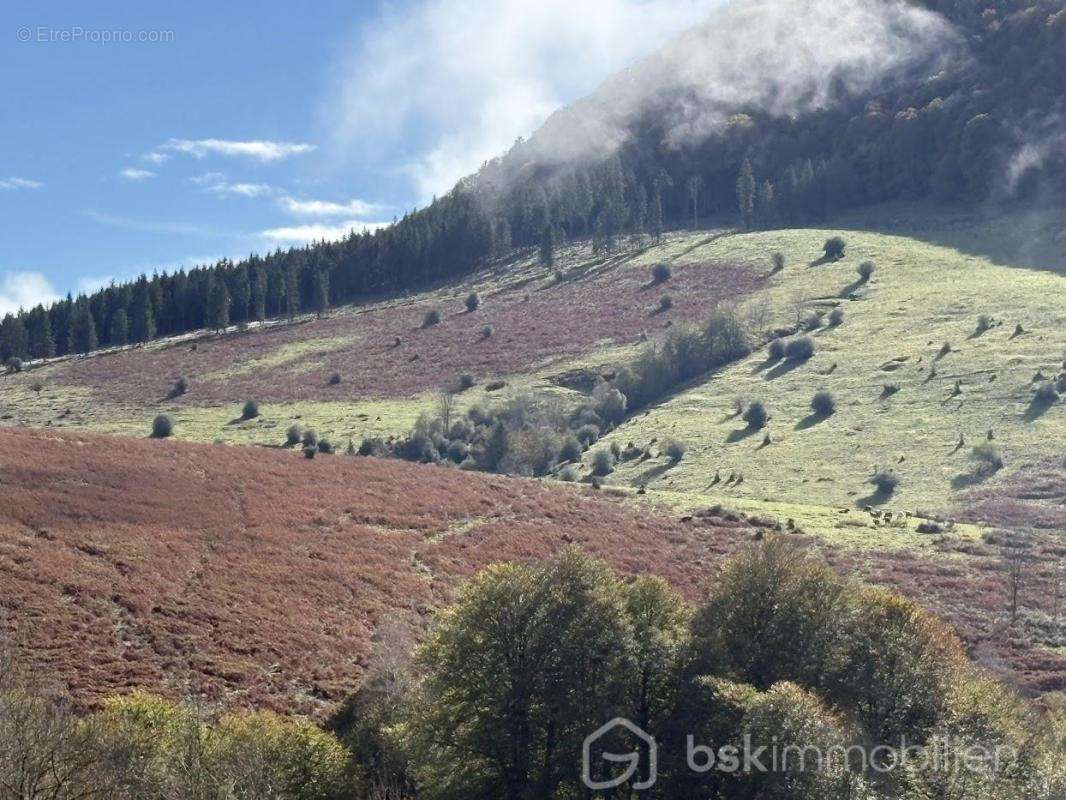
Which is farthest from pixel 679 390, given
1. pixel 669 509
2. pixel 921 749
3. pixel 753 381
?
pixel 921 749

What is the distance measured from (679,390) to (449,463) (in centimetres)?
3061

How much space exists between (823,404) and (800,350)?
18.3 meters

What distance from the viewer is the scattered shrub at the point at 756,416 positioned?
88000 mm

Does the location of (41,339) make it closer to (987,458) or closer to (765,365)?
(765,365)

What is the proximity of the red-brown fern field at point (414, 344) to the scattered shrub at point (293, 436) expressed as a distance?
761 inches

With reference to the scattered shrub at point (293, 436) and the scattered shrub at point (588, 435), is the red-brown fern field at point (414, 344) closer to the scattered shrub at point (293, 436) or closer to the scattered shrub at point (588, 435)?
the scattered shrub at point (293, 436)

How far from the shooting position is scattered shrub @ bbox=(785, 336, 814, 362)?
348 ft

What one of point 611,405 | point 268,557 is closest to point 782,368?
point 611,405

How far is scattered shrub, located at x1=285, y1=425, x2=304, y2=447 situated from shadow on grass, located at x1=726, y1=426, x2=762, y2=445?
3868 centimetres

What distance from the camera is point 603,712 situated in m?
29.7

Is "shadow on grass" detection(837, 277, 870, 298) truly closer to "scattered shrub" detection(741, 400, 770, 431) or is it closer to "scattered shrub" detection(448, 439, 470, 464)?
"scattered shrub" detection(741, 400, 770, 431)

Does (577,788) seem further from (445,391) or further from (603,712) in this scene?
(445,391)

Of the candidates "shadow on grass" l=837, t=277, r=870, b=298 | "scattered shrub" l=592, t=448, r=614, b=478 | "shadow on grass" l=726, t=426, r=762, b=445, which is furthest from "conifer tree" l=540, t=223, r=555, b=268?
"scattered shrub" l=592, t=448, r=614, b=478

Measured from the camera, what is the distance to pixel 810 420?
289 feet
